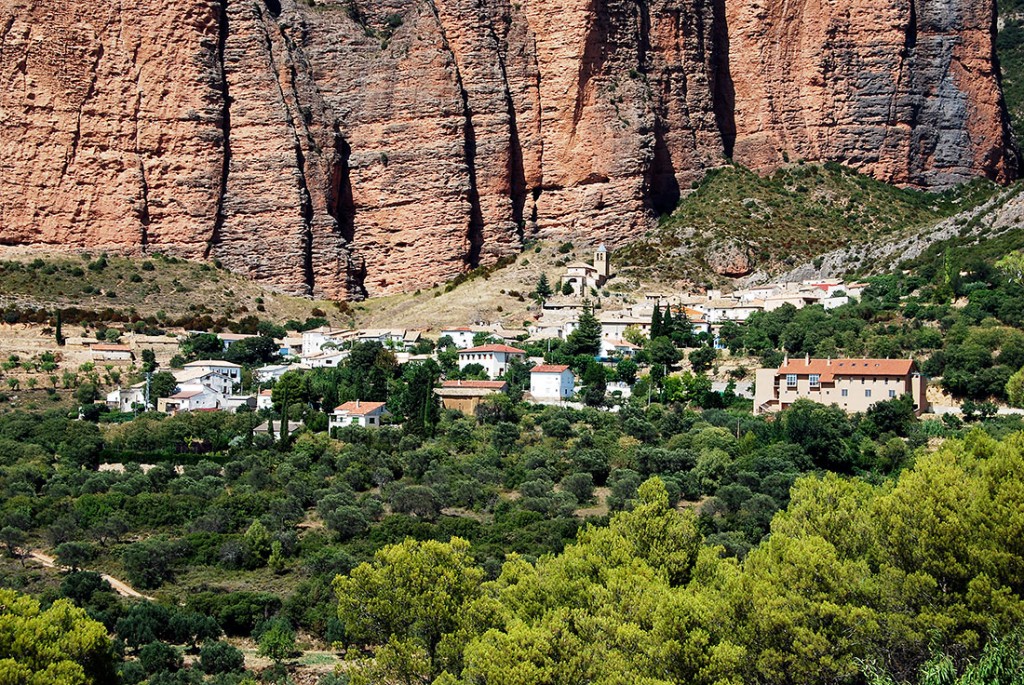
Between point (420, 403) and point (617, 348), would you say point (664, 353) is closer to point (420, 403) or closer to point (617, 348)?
point (617, 348)

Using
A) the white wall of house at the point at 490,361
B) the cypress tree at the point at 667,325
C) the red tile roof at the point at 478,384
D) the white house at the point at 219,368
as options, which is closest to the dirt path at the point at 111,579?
the white house at the point at 219,368

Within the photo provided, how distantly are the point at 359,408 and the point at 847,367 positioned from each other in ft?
57.9

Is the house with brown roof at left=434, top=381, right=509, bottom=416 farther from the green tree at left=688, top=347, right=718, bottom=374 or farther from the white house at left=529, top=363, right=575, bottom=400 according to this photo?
the green tree at left=688, top=347, right=718, bottom=374

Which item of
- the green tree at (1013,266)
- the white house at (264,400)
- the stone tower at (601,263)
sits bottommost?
the white house at (264,400)

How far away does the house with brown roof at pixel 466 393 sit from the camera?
5359 cm

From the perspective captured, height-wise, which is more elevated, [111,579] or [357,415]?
[357,415]

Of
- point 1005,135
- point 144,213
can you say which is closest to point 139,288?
point 144,213

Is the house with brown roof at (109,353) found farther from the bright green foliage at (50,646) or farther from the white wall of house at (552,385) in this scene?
the bright green foliage at (50,646)

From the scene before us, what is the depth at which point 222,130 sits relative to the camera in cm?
7075

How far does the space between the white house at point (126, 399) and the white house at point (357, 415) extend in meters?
8.29

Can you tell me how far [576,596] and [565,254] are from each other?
46975mm

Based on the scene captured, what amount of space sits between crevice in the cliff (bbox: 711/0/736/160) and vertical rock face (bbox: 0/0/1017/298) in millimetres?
166

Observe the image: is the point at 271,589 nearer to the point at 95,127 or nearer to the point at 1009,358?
the point at 1009,358

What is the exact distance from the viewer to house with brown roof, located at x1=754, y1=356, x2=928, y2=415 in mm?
→ 47625
